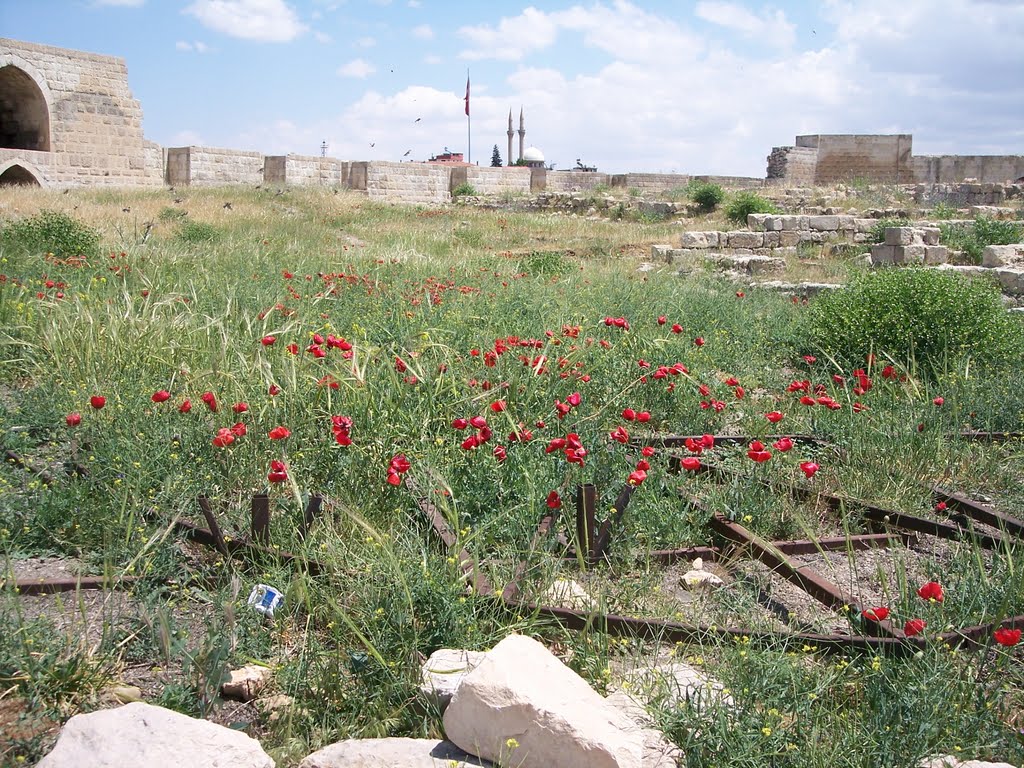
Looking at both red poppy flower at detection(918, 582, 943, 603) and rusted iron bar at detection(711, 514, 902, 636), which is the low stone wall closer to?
rusted iron bar at detection(711, 514, 902, 636)

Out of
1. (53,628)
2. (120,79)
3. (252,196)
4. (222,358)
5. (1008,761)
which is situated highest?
(120,79)

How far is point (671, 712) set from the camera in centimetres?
223

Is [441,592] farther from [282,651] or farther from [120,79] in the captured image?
[120,79]

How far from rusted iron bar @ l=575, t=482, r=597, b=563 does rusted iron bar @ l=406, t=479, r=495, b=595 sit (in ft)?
1.28

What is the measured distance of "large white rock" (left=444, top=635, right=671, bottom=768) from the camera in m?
2.00

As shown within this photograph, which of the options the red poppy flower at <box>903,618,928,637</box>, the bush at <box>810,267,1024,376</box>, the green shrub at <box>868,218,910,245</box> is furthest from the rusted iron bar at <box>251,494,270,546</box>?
the green shrub at <box>868,218,910,245</box>

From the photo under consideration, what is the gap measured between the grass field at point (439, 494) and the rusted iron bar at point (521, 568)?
0.06 m

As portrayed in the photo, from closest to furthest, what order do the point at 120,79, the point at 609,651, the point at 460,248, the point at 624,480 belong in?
the point at 609,651, the point at 624,480, the point at 460,248, the point at 120,79

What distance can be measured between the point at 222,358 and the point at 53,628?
7.14 ft

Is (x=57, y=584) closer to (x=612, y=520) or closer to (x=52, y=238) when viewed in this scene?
(x=612, y=520)

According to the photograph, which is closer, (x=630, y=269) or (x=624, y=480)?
(x=624, y=480)

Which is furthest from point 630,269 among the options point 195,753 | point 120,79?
point 120,79

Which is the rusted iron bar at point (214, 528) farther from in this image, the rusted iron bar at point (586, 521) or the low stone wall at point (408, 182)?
the low stone wall at point (408, 182)

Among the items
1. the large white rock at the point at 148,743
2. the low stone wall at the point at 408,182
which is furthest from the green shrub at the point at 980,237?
the large white rock at the point at 148,743
